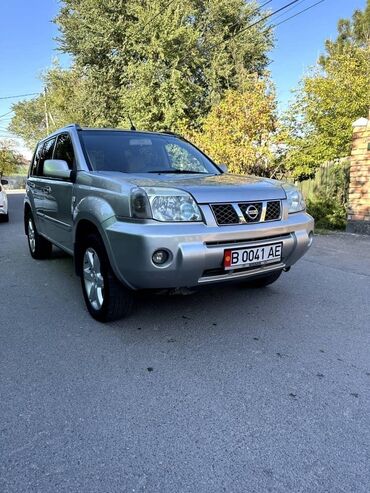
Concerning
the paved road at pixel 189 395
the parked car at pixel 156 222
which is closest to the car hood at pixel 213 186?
the parked car at pixel 156 222

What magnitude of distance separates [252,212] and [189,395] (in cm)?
150

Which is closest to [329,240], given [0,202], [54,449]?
[54,449]

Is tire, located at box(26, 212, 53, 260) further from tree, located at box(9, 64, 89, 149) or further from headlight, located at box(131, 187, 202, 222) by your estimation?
tree, located at box(9, 64, 89, 149)

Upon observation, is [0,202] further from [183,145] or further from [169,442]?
[169,442]

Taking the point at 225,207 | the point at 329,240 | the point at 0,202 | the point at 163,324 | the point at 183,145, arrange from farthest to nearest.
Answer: the point at 0,202
the point at 329,240
the point at 183,145
the point at 163,324
the point at 225,207

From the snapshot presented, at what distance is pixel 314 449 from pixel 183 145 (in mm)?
3653

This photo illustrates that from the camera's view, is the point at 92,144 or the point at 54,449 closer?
the point at 54,449

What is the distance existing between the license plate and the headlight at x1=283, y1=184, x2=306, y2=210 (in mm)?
466

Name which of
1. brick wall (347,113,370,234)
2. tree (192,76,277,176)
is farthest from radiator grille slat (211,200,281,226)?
tree (192,76,277,176)

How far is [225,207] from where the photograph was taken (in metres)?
3.09

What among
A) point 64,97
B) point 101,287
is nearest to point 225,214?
point 101,287

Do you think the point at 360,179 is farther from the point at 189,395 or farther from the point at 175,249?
the point at 189,395

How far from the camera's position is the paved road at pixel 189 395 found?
6.01 ft

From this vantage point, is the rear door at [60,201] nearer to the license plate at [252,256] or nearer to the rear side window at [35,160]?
the rear side window at [35,160]
